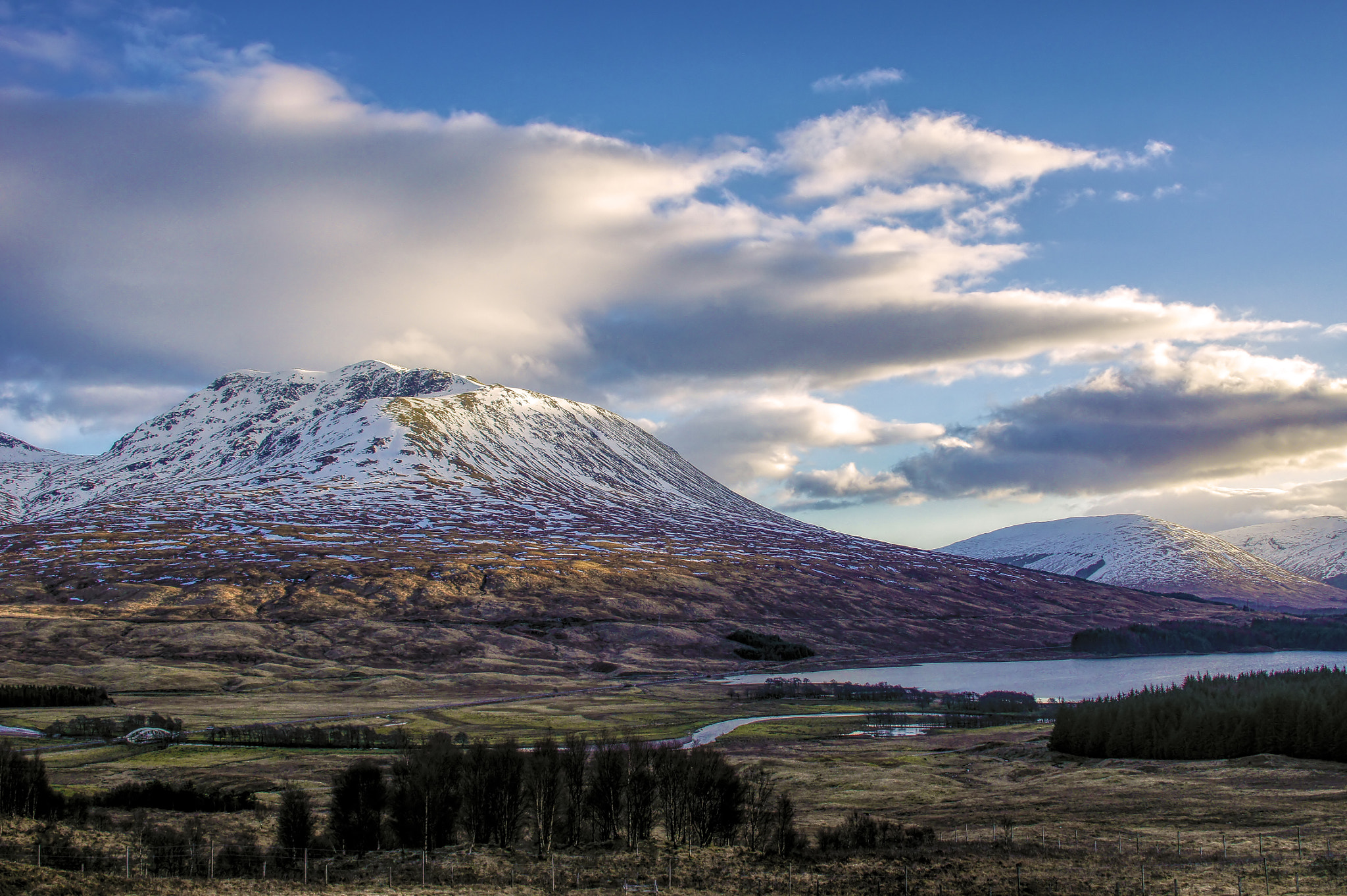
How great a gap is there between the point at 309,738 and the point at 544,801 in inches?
2235

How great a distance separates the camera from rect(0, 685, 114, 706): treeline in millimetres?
142000

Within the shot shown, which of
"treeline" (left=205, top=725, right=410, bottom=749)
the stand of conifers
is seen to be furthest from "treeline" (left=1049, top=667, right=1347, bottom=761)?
"treeline" (left=205, top=725, right=410, bottom=749)

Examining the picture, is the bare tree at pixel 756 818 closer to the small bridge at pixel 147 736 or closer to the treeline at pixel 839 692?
the small bridge at pixel 147 736

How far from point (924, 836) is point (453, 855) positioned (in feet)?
91.3

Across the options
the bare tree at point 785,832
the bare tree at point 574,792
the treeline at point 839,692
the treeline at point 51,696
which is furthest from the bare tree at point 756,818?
the treeline at point 51,696

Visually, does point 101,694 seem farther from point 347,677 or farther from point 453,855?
point 453,855

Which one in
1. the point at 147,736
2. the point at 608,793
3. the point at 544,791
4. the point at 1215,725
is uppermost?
the point at 544,791

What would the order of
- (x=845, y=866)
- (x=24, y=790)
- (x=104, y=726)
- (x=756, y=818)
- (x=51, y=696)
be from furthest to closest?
1. (x=51, y=696)
2. (x=104, y=726)
3. (x=756, y=818)
4. (x=24, y=790)
5. (x=845, y=866)

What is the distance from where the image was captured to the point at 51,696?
474ft

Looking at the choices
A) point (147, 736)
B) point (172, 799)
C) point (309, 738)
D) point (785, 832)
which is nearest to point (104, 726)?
point (147, 736)

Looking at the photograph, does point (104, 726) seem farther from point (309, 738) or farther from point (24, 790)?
point (24, 790)

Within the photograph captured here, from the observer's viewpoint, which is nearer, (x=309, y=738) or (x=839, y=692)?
(x=309, y=738)

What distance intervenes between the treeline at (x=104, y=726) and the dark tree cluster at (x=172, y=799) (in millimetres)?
45796

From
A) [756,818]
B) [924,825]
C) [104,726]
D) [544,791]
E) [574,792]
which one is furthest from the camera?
[104,726]
